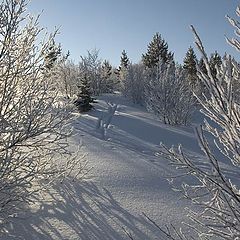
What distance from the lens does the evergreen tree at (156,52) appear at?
128 feet

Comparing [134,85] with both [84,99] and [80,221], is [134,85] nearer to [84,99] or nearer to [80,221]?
[84,99]

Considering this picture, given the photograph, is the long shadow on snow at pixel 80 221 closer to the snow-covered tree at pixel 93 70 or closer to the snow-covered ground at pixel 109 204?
the snow-covered ground at pixel 109 204

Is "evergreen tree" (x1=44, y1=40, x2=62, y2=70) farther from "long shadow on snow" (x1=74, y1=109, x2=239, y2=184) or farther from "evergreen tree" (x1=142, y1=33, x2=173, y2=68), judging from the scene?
"evergreen tree" (x1=142, y1=33, x2=173, y2=68)

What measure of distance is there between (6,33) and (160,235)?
352cm

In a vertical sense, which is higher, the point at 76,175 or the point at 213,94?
the point at 213,94

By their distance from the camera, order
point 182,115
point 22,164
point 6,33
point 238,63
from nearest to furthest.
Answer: point 238,63
point 6,33
point 22,164
point 182,115

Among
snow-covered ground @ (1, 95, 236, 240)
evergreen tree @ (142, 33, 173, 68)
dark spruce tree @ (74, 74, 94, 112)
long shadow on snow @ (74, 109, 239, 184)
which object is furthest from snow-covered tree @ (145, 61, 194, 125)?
evergreen tree @ (142, 33, 173, 68)

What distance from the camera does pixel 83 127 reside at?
1491cm

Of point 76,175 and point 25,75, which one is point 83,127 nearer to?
point 76,175

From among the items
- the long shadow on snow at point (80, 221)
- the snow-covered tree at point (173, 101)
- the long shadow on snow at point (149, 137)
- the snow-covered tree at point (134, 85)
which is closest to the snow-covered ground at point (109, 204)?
the long shadow on snow at point (80, 221)

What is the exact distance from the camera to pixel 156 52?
3919 centimetres

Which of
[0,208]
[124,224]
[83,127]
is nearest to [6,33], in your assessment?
[0,208]

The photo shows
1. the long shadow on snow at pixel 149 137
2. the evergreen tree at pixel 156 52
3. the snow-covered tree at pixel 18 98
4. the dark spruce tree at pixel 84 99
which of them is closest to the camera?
the snow-covered tree at pixel 18 98

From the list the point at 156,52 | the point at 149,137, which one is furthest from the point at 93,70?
the point at 149,137
